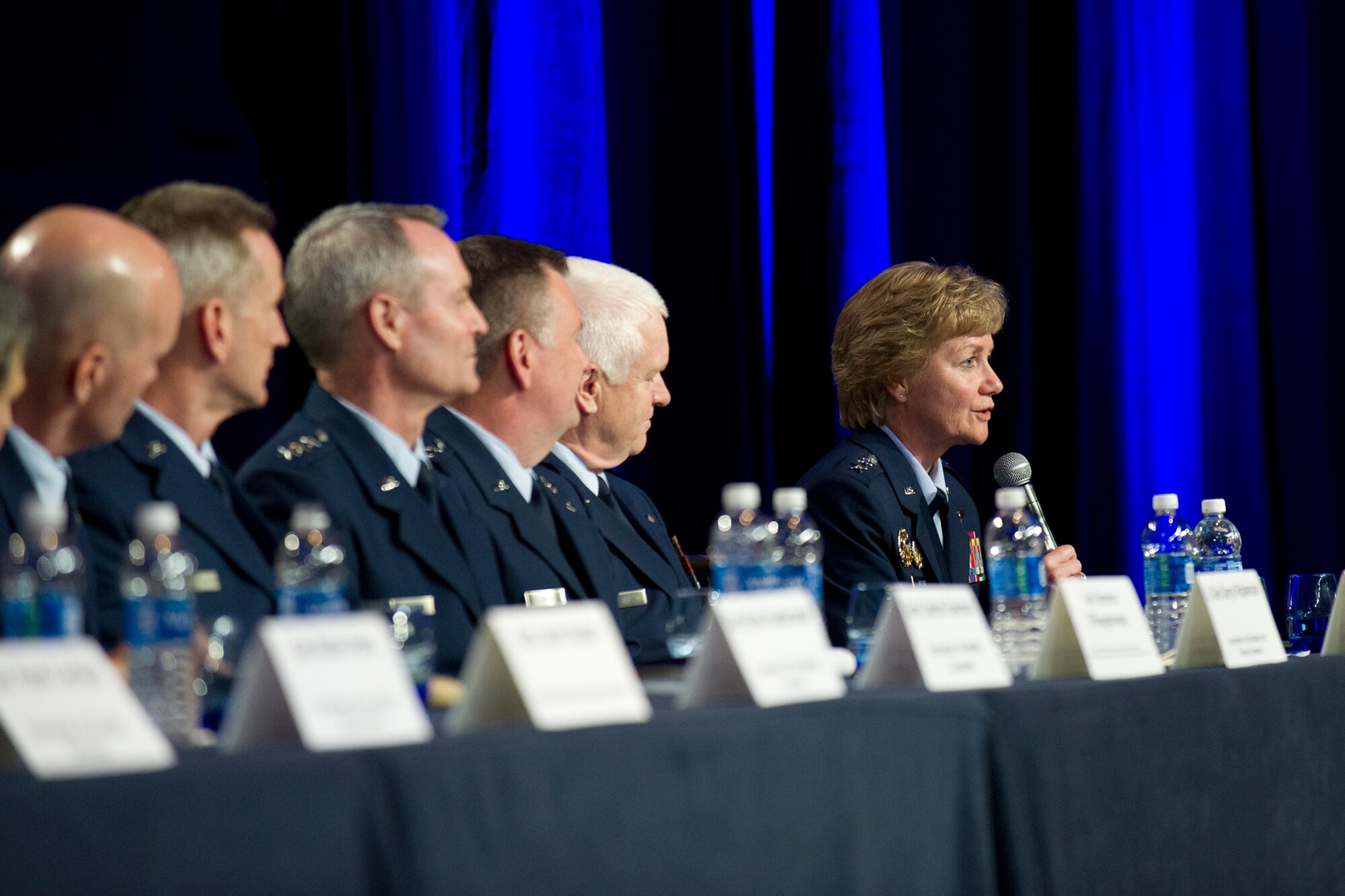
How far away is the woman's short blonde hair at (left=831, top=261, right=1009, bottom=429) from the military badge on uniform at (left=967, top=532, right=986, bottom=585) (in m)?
0.32

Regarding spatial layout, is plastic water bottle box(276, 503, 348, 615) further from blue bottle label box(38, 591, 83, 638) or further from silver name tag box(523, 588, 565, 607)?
silver name tag box(523, 588, 565, 607)

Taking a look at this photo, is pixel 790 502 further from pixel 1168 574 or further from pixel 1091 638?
pixel 1168 574

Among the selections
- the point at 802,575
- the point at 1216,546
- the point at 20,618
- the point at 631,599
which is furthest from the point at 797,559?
the point at 1216,546

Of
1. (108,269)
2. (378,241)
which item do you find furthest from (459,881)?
(378,241)

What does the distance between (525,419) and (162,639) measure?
1384 millimetres

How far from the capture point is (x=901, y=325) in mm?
3584

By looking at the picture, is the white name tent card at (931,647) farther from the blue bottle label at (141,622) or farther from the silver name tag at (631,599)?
the silver name tag at (631,599)

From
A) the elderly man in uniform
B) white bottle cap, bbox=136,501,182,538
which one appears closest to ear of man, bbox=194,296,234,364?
the elderly man in uniform

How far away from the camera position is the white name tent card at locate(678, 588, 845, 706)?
1559mm

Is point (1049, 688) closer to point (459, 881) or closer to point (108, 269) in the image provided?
point (459, 881)

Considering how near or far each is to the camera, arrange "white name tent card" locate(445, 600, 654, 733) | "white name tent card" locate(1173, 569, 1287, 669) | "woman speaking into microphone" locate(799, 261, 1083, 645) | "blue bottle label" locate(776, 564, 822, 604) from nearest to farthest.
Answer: "white name tent card" locate(445, 600, 654, 733), "white name tent card" locate(1173, 569, 1287, 669), "blue bottle label" locate(776, 564, 822, 604), "woman speaking into microphone" locate(799, 261, 1083, 645)

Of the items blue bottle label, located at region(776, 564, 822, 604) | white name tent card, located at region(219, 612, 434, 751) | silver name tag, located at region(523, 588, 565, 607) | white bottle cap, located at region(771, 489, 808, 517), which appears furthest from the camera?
silver name tag, located at region(523, 588, 565, 607)

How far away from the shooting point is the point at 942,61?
474cm

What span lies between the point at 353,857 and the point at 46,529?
362mm
